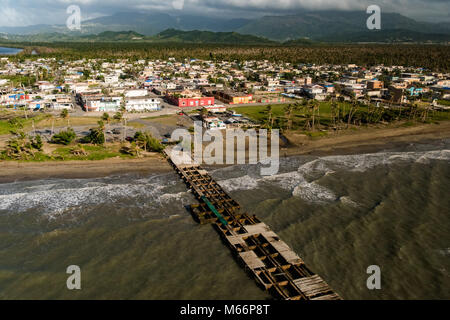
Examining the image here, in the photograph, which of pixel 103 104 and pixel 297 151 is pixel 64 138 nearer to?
pixel 103 104

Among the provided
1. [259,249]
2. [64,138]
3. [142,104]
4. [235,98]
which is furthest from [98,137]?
[235,98]

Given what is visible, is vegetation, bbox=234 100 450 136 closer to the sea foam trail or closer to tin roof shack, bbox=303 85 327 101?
tin roof shack, bbox=303 85 327 101

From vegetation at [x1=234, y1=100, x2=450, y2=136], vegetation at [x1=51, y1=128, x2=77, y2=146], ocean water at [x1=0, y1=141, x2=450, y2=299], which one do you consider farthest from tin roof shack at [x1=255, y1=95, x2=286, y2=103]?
vegetation at [x1=51, y1=128, x2=77, y2=146]

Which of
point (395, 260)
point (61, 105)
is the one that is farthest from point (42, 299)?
point (61, 105)

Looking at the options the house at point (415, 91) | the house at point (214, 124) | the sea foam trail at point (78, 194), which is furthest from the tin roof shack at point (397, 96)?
the sea foam trail at point (78, 194)

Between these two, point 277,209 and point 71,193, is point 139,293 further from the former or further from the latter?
point 71,193

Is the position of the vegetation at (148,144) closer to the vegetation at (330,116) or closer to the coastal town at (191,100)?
the coastal town at (191,100)

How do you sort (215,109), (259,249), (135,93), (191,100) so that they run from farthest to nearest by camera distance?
(135,93) → (191,100) → (215,109) → (259,249)
